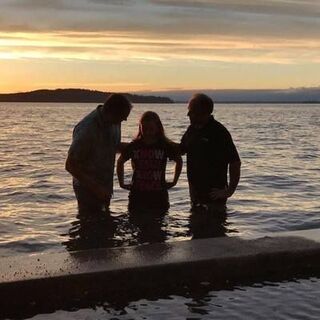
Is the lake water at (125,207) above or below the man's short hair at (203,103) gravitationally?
below

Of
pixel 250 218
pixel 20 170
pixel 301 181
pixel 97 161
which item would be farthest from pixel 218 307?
pixel 20 170

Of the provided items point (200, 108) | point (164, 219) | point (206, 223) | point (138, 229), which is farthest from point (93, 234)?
point (200, 108)

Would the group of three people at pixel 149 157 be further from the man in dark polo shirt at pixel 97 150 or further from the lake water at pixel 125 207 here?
the lake water at pixel 125 207

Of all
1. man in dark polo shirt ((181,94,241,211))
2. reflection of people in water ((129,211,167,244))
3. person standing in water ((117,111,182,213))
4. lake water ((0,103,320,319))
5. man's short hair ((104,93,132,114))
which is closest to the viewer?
lake water ((0,103,320,319))

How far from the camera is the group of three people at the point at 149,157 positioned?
707 cm

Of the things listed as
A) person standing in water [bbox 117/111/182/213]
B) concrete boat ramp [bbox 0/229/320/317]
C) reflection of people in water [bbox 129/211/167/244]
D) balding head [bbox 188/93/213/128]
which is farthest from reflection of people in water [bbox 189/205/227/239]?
concrete boat ramp [bbox 0/229/320/317]

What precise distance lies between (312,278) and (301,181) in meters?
10.9

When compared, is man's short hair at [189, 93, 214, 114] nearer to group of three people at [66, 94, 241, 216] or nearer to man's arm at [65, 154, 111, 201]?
group of three people at [66, 94, 241, 216]

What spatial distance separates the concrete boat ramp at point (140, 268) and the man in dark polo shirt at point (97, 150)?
1.53 metres

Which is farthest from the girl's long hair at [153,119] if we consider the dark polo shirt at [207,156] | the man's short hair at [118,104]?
the man's short hair at [118,104]

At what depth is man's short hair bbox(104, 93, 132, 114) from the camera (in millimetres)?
6723

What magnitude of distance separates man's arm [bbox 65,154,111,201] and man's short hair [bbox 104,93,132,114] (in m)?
0.73

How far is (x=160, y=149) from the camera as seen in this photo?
7656mm

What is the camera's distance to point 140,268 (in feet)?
17.4
